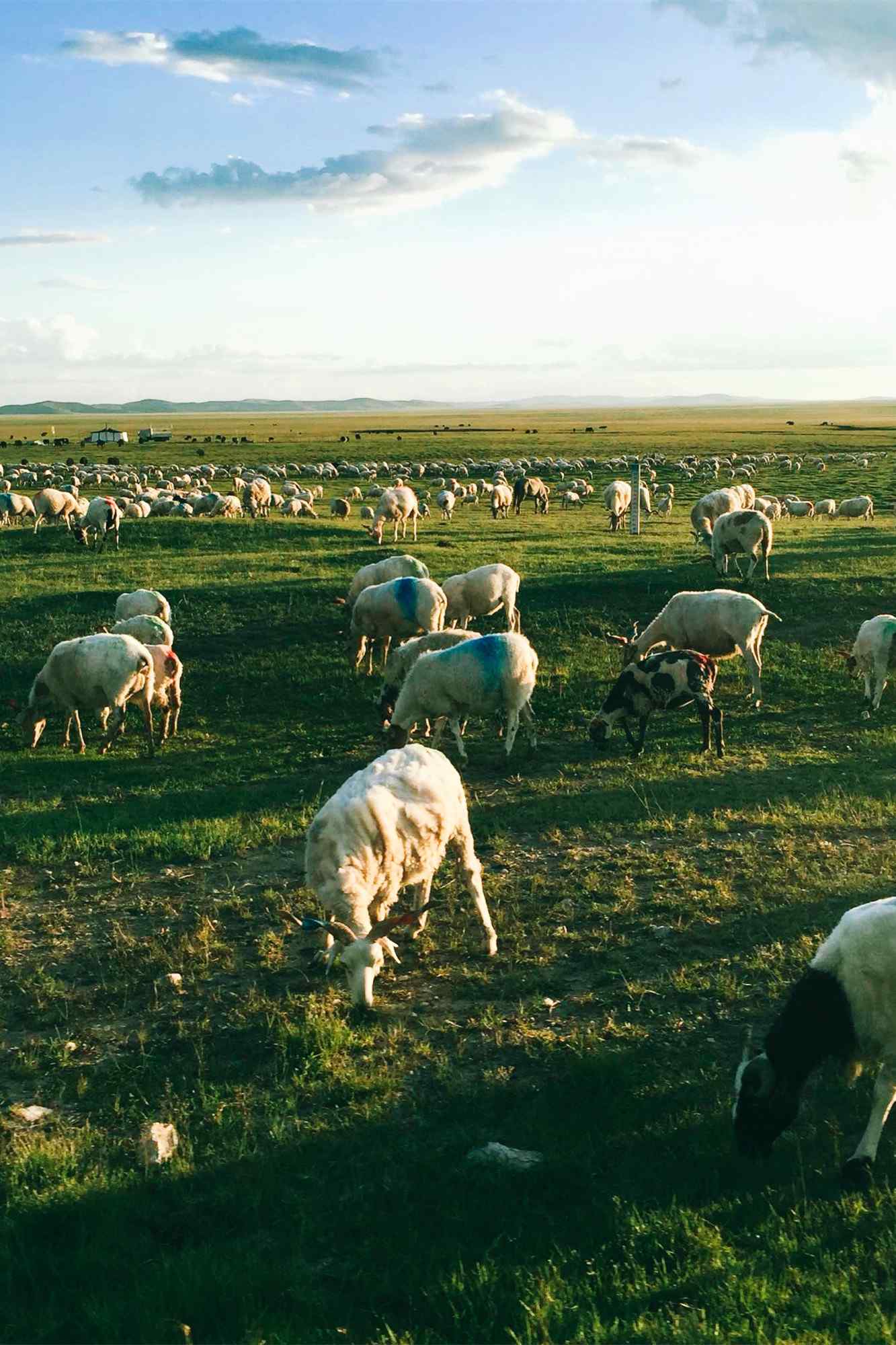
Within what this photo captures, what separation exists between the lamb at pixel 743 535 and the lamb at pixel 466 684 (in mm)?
10376

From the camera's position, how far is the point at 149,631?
1614 centimetres

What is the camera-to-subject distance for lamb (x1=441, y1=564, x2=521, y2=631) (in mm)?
17922

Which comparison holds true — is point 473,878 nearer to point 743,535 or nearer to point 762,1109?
point 762,1109

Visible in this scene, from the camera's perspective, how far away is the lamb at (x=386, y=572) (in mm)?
19078

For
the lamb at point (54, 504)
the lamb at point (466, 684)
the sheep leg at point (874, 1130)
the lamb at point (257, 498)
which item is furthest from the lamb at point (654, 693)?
the lamb at point (257, 498)

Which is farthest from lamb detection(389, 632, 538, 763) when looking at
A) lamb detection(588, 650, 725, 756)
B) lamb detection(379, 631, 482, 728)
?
lamb detection(379, 631, 482, 728)

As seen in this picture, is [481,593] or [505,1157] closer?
[505,1157]

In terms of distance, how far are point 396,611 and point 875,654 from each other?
7123 millimetres

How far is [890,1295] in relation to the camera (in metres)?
4.57

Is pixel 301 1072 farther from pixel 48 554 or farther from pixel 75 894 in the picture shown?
pixel 48 554

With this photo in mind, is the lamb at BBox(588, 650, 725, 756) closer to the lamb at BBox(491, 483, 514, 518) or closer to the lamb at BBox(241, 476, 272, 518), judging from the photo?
the lamb at BBox(491, 483, 514, 518)

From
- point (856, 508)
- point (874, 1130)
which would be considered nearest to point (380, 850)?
point (874, 1130)

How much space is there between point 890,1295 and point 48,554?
1076 inches

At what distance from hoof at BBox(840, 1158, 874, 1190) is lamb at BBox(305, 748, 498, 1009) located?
9.63 ft
